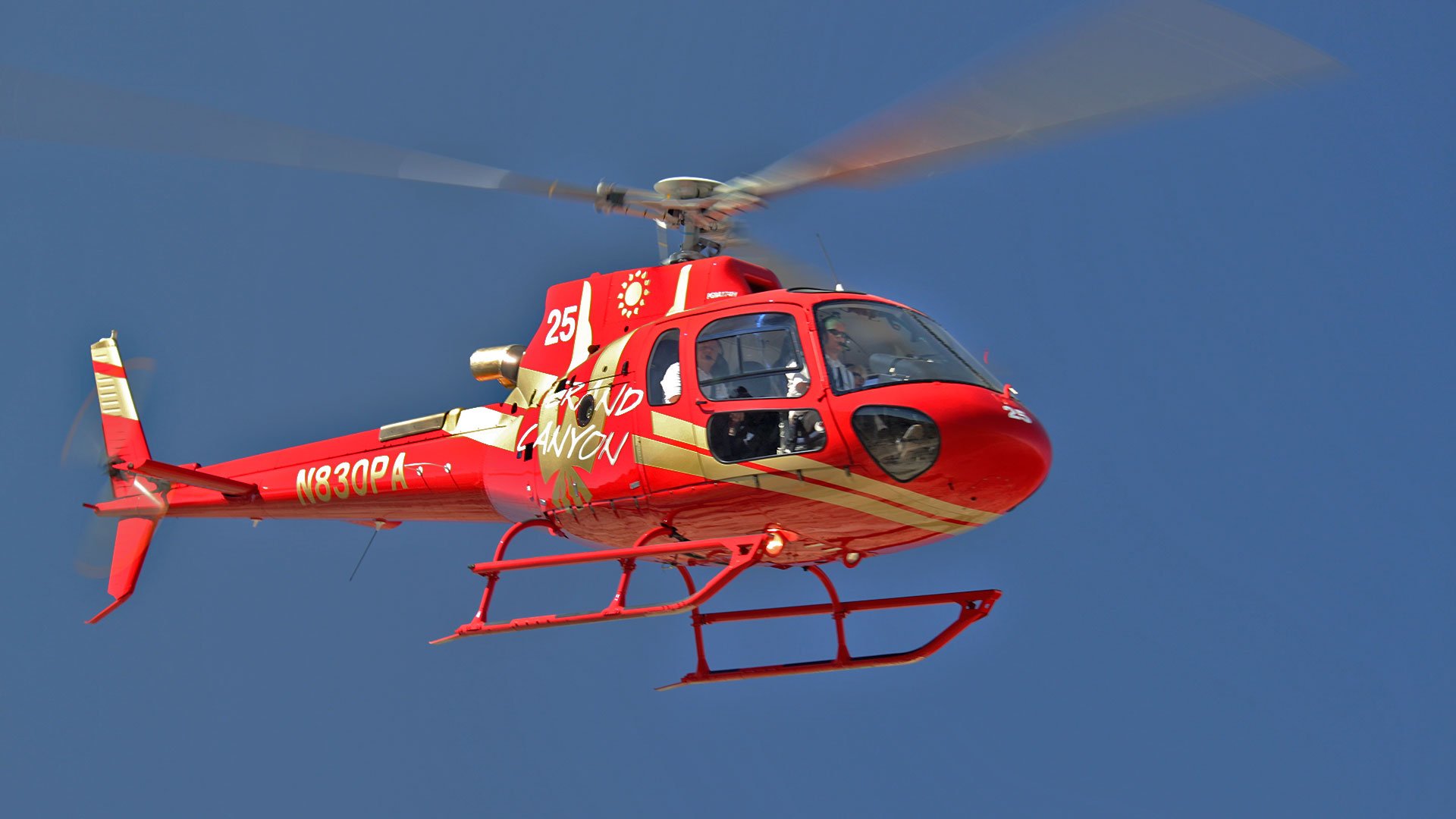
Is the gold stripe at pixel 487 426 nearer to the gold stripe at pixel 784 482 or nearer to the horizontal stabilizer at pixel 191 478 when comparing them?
the gold stripe at pixel 784 482

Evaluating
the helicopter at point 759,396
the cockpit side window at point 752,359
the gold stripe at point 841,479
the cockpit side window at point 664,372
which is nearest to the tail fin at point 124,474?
the helicopter at point 759,396

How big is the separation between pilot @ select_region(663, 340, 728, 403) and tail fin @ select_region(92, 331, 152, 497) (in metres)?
6.19

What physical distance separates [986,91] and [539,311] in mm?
4217

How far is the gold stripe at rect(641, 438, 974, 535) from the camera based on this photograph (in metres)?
8.13

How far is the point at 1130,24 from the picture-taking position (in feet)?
24.5

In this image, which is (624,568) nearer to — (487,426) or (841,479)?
(841,479)

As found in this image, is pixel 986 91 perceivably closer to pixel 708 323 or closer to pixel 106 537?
pixel 708 323

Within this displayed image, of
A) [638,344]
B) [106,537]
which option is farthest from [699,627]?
[106,537]

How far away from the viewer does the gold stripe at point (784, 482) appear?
813 cm

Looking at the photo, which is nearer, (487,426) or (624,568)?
(624,568)

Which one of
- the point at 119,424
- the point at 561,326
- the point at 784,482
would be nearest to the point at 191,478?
the point at 119,424

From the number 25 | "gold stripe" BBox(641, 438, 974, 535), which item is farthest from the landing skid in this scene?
the number 25

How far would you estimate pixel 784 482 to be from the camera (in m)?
8.14

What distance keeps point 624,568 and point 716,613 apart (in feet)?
5.01
